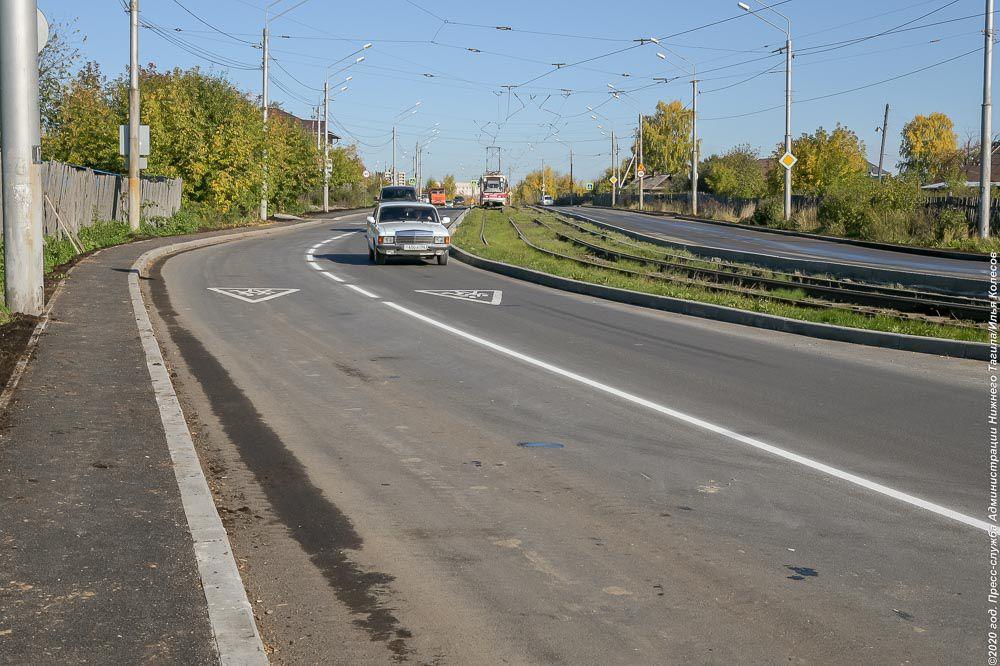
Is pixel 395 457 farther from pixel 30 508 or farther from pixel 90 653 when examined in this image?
pixel 90 653

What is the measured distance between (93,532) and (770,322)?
11.2m

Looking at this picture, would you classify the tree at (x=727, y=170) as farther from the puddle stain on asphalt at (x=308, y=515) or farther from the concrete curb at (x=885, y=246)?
the puddle stain on asphalt at (x=308, y=515)

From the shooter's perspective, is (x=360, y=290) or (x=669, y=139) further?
(x=669, y=139)

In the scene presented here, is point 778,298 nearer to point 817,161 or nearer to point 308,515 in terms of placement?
point 308,515

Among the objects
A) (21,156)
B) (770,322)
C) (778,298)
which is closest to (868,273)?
(778,298)

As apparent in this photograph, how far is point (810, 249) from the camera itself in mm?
34656

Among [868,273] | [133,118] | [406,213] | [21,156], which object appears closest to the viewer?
[21,156]

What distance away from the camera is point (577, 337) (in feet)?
43.7

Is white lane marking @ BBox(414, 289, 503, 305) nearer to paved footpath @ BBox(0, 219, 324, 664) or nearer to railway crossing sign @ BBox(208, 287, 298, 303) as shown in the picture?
railway crossing sign @ BBox(208, 287, 298, 303)

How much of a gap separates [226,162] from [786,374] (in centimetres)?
3294

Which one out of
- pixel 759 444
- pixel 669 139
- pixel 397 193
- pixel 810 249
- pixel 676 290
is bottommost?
pixel 759 444

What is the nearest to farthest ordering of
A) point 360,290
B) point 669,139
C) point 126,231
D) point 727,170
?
1. point 360,290
2. point 126,231
3. point 727,170
4. point 669,139

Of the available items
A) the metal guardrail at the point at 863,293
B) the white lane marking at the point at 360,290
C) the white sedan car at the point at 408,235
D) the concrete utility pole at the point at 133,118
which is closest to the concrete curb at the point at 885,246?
the metal guardrail at the point at 863,293

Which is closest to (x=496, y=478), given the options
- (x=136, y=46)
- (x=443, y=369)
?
(x=443, y=369)
